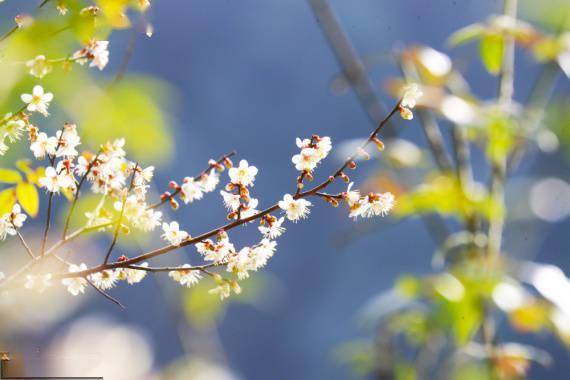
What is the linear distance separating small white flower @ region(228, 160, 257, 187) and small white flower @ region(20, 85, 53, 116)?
0.24m

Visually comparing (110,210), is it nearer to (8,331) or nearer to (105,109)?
(8,331)

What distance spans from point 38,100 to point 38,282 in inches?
8.8

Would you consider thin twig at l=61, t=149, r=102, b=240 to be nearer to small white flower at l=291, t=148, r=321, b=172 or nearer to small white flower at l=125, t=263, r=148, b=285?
small white flower at l=125, t=263, r=148, b=285

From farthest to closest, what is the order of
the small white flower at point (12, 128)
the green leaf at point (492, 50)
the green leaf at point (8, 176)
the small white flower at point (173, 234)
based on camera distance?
1. the green leaf at point (492, 50)
2. the small white flower at point (173, 234)
3. the small white flower at point (12, 128)
4. the green leaf at point (8, 176)

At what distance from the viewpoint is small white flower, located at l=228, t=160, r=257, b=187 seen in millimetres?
861

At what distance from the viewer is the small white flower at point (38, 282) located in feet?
2.48

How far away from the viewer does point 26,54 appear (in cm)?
48

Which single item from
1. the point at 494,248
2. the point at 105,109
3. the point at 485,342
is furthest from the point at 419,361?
the point at 105,109

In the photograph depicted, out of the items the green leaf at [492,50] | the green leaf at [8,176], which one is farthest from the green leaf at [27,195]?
the green leaf at [492,50]

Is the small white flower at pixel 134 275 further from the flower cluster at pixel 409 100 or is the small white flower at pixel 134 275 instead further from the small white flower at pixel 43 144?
the flower cluster at pixel 409 100

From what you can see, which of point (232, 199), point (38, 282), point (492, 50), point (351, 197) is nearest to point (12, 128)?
point (38, 282)

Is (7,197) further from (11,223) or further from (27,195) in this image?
(11,223)

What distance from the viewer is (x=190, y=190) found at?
2.93 ft

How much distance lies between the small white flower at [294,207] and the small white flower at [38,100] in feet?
1.03
